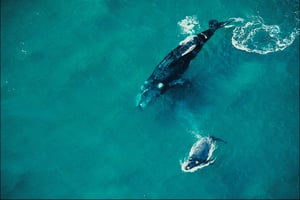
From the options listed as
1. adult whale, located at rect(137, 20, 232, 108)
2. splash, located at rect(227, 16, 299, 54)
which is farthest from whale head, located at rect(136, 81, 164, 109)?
splash, located at rect(227, 16, 299, 54)

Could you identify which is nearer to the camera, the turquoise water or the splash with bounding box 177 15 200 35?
the turquoise water

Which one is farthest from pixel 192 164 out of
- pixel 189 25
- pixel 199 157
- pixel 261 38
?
pixel 261 38

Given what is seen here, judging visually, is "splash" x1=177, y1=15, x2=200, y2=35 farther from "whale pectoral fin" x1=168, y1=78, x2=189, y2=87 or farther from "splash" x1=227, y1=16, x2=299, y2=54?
"whale pectoral fin" x1=168, y1=78, x2=189, y2=87

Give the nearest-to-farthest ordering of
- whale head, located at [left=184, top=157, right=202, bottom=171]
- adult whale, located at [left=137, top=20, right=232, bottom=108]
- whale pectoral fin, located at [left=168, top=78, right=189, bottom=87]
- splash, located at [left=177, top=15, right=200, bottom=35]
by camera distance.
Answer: whale head, located at [left=184, top=157, right=202, bottom=171] < adult whale, located at [left=137, top=20, right=232, bottom=108] < whale pectoral fin, located at [left=168, top=78, right=189, bottom=87] < splash, located at [left=177, top=15, right=200, bottom=35]

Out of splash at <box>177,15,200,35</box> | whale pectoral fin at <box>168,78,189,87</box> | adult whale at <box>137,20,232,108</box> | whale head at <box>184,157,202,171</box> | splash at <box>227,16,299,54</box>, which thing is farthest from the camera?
splash at <box>177,15,200,35</box>

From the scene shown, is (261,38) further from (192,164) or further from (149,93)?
(192,164)

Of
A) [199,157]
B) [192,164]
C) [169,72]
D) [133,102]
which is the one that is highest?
[169,72]
